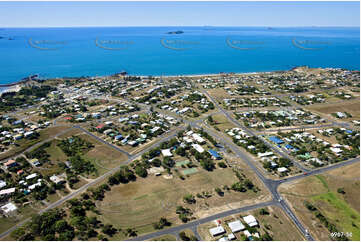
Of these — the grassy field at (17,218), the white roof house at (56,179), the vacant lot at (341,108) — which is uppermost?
the vacant lot at (341,108)

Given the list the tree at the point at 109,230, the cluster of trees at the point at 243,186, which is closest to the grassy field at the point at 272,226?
the cluster of trees at the point at 243,186

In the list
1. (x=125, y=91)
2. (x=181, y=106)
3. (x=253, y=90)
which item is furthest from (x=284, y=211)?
(x=125, y=91)

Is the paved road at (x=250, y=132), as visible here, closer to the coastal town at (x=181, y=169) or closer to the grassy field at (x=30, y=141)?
the coastal town at (x=181, y=169)

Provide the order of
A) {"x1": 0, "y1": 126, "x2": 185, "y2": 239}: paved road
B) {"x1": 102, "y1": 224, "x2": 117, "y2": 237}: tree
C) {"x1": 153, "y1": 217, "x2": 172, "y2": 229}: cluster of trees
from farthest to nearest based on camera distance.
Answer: {"x1": 0, "y1": 126, "x2": 185, "y2": 239}: paved road
{"x1": 153, "y1": 217, "x2": 172, "y2": 229}: cluster of trees
{"x1": 102, "y1": 224, "x2": 117, "y2": 237}: tree

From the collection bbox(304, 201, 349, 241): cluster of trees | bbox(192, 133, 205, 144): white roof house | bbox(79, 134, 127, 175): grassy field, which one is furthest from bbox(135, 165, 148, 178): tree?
bbox(304, 201, 349, 241): cluster of trees

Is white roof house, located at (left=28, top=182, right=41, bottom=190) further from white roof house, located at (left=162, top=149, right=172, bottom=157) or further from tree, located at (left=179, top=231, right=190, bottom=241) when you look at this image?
tree, located at (left=179, top=231, right=190, bottom=241)
